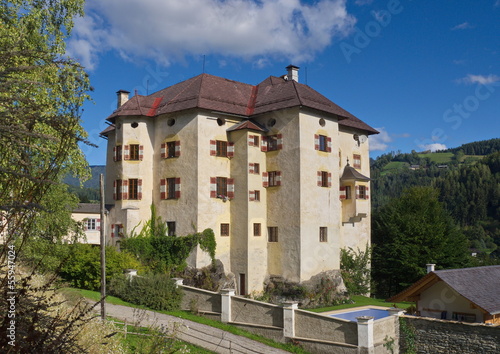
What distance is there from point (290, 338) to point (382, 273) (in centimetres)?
2254

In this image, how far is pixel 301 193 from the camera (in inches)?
1246

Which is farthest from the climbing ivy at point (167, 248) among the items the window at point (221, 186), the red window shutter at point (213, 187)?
the window at point (221, 186)

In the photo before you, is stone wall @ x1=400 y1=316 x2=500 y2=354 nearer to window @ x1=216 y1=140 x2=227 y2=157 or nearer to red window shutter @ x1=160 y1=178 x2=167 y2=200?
window @ x1=216 y1=140 x2=227 y2=157

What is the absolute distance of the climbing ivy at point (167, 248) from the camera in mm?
30938

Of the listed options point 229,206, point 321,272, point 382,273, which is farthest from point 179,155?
point 382,273

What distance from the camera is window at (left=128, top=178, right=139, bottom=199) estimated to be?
33.5m

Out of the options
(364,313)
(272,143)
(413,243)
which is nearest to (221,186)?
(272,143)

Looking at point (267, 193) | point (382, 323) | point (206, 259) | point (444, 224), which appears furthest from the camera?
point (444, 224)

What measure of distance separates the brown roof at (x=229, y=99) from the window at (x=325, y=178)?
14.4 feet

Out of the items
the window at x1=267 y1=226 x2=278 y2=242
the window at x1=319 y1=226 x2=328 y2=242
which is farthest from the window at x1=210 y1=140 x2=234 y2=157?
the window at x1=319 y1=226 x2=328 y2=242

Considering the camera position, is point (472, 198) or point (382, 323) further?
point (472, 198)

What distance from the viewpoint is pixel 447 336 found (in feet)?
64.0

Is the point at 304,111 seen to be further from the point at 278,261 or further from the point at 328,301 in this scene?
the point at 328,301

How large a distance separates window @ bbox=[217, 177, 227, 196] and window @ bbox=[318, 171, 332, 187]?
21.7 feet
